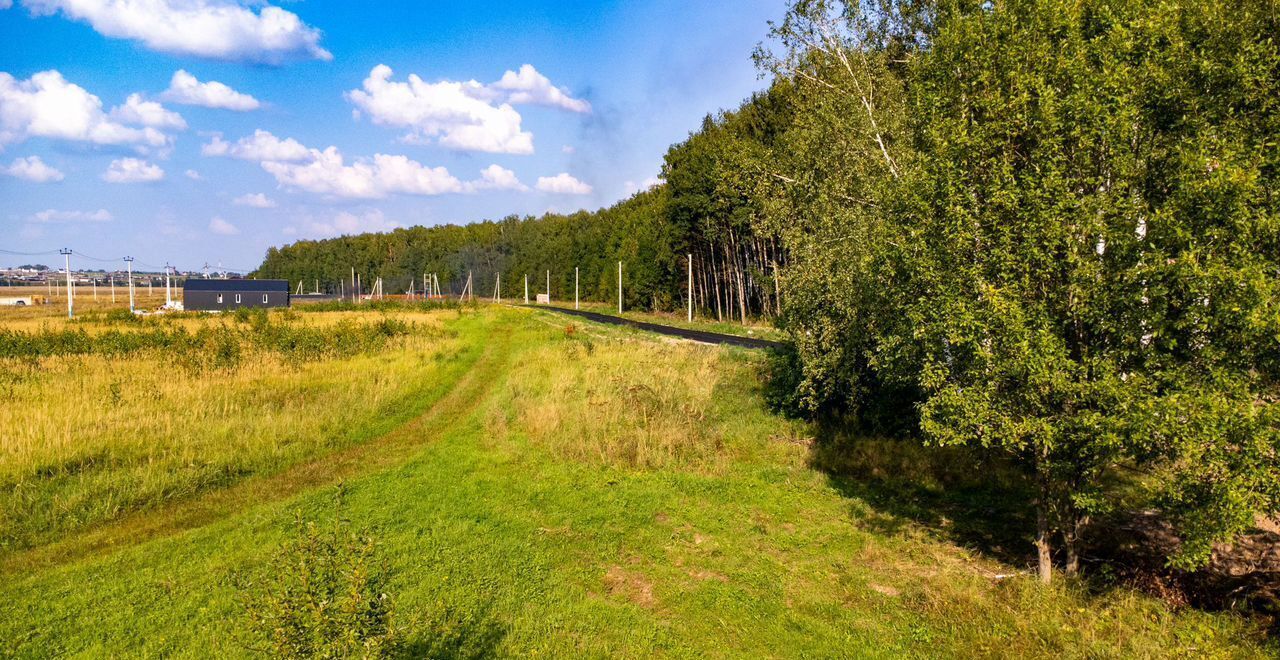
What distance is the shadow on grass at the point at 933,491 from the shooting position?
9672mm

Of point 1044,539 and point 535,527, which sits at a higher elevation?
point 1044,539

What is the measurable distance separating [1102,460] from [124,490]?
14519 millimetres

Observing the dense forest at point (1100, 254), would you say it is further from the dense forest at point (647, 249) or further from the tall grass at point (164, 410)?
the tall grass at point (164, 410)

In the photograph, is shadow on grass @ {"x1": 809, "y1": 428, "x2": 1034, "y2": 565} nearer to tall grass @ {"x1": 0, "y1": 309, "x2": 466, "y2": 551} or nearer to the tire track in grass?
the tire track in grass

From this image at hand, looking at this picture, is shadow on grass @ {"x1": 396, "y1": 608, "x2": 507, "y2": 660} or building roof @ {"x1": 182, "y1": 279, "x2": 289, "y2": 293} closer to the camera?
shadow on grass @ {"x1": 396, "y1": 608, "x2": 507, "y2": 660}

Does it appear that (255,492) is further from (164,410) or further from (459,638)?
(459,638)

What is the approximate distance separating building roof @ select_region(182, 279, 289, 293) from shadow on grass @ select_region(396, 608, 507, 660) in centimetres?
7901

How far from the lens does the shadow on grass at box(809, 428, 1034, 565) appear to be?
31.7 feet

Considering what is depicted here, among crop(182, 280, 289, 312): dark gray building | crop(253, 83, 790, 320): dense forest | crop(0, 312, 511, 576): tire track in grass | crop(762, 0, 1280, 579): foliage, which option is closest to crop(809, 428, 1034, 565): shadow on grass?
crop(762, 0, 1280, 579): foliage

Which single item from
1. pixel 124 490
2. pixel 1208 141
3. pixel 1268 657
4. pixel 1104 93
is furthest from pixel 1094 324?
pixel 124 490

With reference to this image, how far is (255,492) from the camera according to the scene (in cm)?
1115

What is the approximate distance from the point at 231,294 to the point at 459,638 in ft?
269

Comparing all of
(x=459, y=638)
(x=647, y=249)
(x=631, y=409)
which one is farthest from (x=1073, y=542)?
(x=647, y=249)

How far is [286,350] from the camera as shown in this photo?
24.7 m
